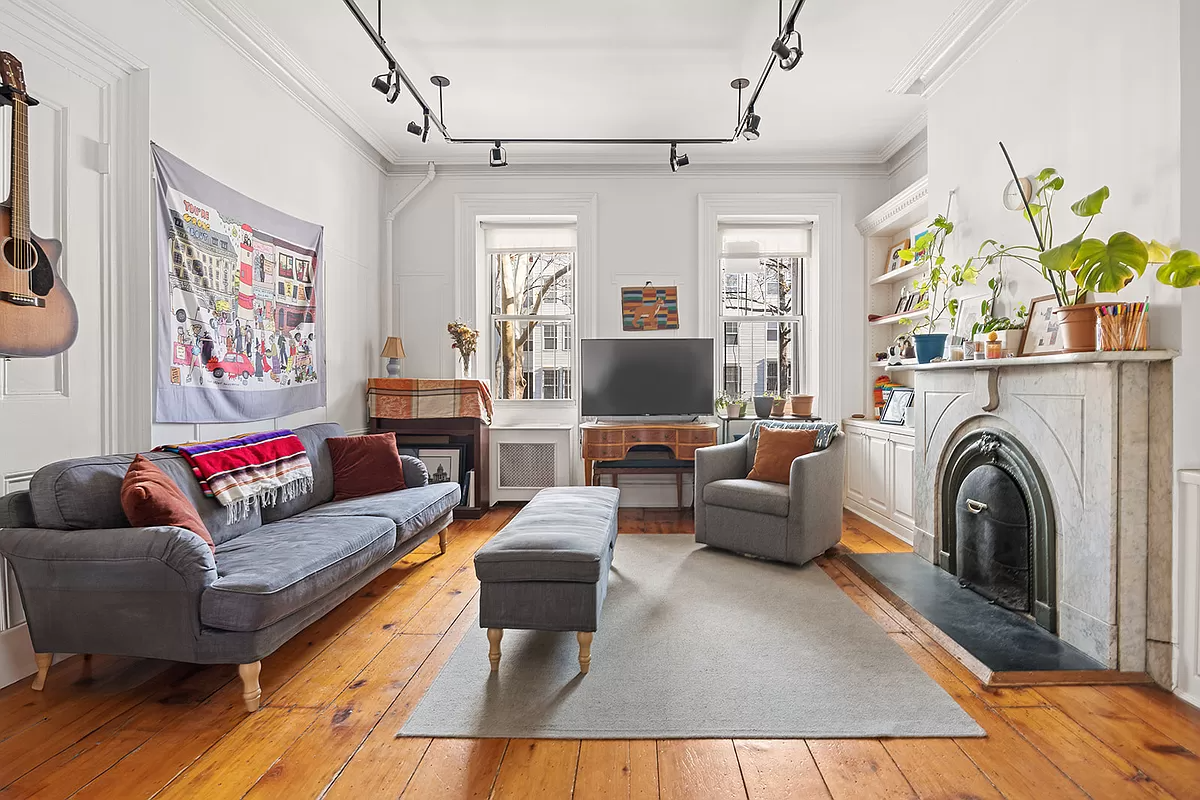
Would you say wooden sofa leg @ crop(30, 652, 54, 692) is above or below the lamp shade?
below

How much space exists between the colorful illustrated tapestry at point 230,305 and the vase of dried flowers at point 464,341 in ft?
3.86

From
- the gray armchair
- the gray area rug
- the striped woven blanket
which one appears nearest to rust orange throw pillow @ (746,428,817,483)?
the gray armchair

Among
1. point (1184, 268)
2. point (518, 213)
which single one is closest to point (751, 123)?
point (518, 213)

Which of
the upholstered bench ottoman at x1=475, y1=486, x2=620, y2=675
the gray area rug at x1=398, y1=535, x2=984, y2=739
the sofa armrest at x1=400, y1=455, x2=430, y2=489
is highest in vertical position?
the sofa armrest at x1=400, y1=455, x2=430, y2=489

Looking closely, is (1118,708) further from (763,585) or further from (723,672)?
(763,585)

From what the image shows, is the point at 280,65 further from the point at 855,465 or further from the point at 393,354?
the point at 855,465

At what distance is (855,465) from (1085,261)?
3.06m

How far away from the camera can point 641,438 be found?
5094 mm

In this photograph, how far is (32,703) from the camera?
2176mm

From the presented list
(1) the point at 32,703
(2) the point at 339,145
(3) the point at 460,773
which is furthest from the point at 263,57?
(3) the point at 460,773

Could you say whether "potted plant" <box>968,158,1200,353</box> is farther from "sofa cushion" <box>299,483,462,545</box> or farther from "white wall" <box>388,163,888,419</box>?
"sofa cushion" <box>299,483,462,545</box>

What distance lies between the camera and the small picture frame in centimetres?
457

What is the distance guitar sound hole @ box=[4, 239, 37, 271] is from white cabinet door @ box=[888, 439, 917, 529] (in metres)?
4.40

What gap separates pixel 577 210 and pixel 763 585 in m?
3.49
